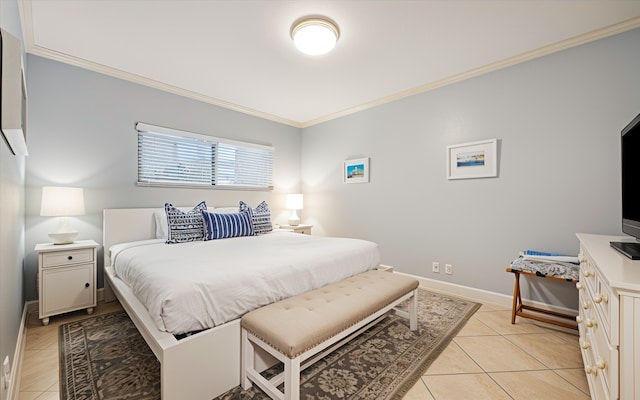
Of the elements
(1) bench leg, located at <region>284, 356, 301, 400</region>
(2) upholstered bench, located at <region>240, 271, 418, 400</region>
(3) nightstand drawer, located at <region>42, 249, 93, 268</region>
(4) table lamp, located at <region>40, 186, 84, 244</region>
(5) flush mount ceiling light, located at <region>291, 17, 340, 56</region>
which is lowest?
(1) bench leg, located at <region>284, 356, 301, 400</region>

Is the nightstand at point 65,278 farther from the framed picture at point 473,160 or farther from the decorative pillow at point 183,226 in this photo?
the framed picture at point 473,160

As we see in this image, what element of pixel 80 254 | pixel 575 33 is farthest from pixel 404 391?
pixel 575 33

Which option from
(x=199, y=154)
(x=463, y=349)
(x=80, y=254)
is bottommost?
(x=463, y=349)

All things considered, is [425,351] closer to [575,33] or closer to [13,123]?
[13,123]

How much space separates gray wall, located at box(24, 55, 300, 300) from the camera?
260 cm

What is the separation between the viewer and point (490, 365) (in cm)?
184

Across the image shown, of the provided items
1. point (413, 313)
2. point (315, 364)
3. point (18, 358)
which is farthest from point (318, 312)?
point (18, 358)

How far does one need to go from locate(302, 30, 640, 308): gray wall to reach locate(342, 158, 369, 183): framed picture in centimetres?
13

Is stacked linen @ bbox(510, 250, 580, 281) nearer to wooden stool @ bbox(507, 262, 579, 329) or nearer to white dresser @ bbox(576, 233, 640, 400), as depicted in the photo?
wooden stool @ bbox(507, 262, 579, 329)

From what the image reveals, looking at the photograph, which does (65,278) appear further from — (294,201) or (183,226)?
(294,201)

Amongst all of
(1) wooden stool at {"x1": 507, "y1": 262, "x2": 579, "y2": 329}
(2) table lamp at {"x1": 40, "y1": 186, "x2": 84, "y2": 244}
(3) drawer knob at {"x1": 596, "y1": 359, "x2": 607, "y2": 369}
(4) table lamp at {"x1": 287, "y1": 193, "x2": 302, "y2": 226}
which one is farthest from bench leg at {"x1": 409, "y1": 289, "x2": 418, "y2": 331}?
(2) table lamp at {"x1": 40, "y1": 186, "x2": 84, "y2": 244}

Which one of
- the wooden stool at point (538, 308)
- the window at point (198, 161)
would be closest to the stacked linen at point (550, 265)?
the wooden stool at point (538, 308)

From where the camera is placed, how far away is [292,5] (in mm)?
2020

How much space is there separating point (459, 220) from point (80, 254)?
12.9 feet
